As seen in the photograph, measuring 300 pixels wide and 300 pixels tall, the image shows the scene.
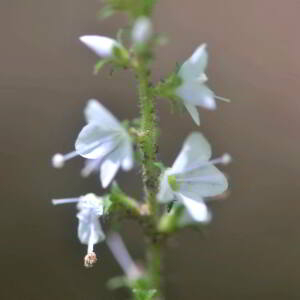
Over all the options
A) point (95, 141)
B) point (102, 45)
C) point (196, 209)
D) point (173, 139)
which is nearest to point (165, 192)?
point (196, 209)

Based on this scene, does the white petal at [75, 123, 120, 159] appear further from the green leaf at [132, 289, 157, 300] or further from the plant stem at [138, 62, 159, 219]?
the green leaf at [132, 289, 157, 300]

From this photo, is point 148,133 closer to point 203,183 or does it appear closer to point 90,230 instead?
point 203,183

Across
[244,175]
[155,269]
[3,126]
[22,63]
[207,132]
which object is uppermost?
[22,63]

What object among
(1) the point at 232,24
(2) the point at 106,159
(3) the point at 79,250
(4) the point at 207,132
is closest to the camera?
(2) the point at 106,159

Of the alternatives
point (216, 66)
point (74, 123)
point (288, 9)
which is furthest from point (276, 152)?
point (74, 123)

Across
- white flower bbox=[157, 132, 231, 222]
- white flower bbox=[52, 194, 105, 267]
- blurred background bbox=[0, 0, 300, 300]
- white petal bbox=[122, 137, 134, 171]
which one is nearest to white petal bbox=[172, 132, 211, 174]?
white flower bbox=[157, 132, 231, 222]

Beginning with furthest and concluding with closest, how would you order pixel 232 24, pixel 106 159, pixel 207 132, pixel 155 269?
pixel 232 24
pixel 207 132
pixel 155 269
pixel 106 159

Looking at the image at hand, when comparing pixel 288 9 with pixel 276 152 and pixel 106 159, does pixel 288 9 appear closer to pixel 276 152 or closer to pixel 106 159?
pixel 276 152

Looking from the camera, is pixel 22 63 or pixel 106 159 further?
pixel 22 63
